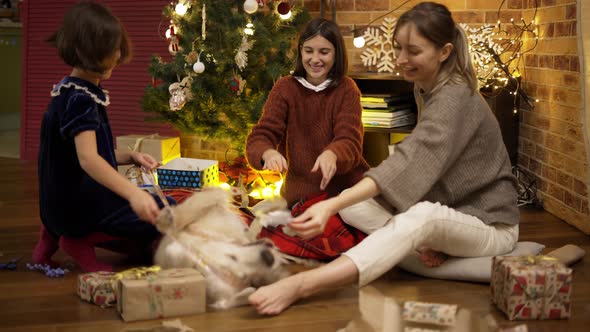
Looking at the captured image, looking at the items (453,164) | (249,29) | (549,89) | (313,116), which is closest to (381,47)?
(249,29)

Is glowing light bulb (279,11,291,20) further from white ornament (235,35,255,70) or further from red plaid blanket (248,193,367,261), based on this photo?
red plaid blanket (248,193,367,261)

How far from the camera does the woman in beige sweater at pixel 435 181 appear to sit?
6.60ft

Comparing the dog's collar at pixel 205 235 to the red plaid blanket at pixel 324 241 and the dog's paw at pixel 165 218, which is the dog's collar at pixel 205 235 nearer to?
the dog's paw at pixel 165 218

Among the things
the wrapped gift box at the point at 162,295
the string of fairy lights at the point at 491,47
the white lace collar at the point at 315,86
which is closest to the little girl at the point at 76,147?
the wrapped gift box at the point at 162,295

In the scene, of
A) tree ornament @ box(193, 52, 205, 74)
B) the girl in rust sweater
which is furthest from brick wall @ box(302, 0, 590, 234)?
the girl in rust sweater

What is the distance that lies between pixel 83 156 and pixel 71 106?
163 mm

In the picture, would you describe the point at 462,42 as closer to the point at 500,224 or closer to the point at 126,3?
the point at 500,224

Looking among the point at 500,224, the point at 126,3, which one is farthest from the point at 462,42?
the point at 126,3

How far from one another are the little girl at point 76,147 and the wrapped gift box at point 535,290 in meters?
0.97

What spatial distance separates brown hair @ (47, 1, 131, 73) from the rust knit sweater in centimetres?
65

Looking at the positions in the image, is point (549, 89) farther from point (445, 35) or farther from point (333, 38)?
point (445, 35)

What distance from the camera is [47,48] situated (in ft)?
14.4

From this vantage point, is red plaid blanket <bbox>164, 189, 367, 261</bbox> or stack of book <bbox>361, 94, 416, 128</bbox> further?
stack of book <bbox>361, 94, 416, 128</bbox>

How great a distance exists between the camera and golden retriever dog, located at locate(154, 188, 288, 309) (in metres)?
1.99
